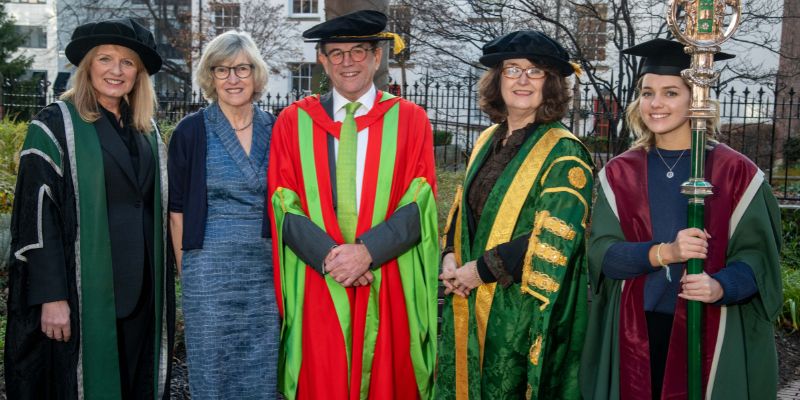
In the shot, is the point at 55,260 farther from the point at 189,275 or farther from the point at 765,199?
the point at 765,199

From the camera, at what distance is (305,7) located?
93.9 feet

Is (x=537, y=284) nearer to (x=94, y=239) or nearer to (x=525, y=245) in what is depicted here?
(x=525, y=245)

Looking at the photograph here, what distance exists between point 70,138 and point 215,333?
1.11 m

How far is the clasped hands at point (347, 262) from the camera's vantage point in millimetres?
3381

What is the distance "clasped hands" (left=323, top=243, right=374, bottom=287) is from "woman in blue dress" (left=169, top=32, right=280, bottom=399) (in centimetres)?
38

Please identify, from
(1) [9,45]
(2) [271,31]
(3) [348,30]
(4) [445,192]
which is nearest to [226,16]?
(2) [271,31]

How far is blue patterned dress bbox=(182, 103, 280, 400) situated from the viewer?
A: 3488 mm

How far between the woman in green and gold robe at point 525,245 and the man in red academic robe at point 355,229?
0.24 meters

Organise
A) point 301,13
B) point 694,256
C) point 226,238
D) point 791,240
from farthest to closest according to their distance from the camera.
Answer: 1. point 301,13
2. point 791,240
3. point 226,238
4. point 694,256

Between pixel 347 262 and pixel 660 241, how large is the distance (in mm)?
1338

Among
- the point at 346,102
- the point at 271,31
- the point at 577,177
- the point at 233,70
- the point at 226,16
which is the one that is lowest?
the point at 577,177

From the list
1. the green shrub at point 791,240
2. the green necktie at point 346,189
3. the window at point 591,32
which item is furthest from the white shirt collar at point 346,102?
the green shrub at point 791,240

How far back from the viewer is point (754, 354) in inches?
111

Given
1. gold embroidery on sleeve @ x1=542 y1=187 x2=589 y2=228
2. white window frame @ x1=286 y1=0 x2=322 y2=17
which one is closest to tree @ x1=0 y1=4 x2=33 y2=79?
white window frame @ x1=286 y1=0 x2=322 y2=17
